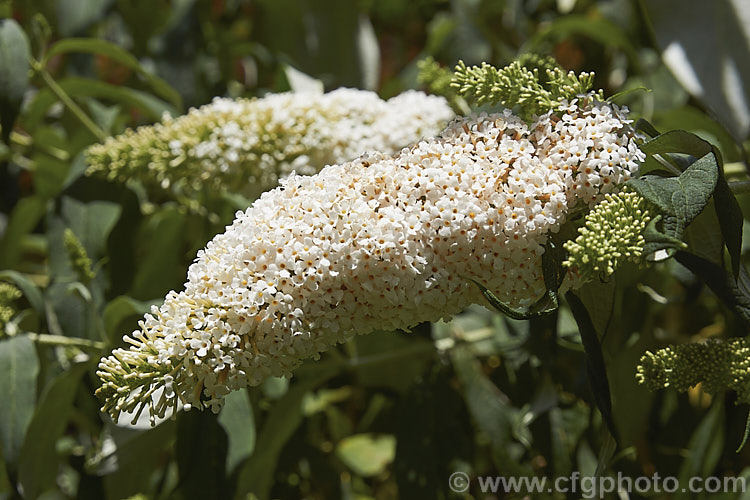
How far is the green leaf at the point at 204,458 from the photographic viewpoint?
902mm

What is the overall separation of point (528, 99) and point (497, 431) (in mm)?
513

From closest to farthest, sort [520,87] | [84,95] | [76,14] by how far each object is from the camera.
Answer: [520,87] → [84,95] → [76,14]

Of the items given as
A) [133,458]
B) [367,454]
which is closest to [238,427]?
[133,458]

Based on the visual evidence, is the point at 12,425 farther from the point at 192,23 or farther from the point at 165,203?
the point at 192,23

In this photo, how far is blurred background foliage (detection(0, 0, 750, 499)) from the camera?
2.97 feet

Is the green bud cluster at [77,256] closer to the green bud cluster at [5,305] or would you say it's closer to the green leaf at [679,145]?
the green bud cluster at [5,305]

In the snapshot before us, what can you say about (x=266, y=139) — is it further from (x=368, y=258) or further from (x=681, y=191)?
(x=681, y=191)

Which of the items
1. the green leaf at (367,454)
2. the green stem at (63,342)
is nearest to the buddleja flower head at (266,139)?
the green stem at (63,342)

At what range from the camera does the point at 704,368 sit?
0.63m

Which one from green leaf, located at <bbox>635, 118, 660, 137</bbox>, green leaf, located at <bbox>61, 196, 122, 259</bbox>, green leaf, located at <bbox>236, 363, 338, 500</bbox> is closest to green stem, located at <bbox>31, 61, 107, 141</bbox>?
green leaf, located at <bbox>61, 196, 122, 259</bbox>

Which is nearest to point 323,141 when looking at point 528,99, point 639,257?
point 528,99

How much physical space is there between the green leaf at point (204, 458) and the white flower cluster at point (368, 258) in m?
0.29

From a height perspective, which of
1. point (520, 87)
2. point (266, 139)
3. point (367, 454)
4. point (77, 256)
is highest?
point (520, 87)

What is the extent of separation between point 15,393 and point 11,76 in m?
0.40
